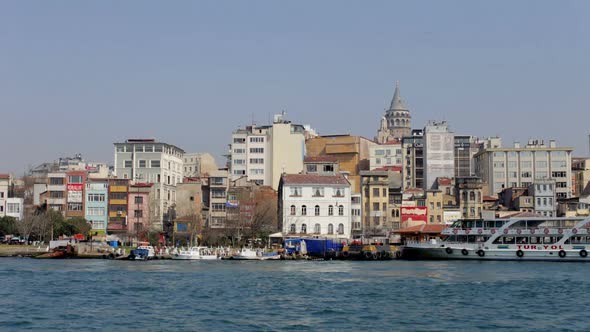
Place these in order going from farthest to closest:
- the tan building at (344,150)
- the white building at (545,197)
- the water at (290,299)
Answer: the tan building at (344,150) < the white building at (545,197) < the water at (290,299)

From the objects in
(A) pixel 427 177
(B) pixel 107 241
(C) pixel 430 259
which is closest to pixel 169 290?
(C) pixel 430 259

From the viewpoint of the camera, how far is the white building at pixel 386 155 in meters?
119

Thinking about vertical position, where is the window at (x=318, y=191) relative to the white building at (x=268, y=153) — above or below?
below

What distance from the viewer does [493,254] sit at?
70.9m

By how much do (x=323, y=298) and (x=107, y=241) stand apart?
4926cm

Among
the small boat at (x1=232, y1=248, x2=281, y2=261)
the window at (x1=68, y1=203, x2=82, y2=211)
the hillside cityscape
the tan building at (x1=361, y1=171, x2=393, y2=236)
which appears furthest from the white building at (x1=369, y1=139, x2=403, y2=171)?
the small boat at (x1=232, y1=248, x2=281, y2=261)

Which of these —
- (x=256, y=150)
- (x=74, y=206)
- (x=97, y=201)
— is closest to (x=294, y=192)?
(x=97, y=201)

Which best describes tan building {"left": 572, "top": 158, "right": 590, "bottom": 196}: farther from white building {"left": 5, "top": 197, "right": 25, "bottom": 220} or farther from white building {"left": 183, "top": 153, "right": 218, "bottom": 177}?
white building {"left": 5, "top": 197, "right": 25, "bottom": 220}

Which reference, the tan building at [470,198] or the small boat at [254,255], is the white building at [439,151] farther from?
the small boat at [254,255]

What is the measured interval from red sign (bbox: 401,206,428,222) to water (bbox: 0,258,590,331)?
118ft

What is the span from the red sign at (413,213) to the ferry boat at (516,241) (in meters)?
20.8

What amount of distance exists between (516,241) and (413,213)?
77.2 feet

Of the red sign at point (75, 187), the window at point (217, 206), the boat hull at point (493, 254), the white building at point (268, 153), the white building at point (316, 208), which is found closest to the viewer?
the boat hull at point (493, 254)

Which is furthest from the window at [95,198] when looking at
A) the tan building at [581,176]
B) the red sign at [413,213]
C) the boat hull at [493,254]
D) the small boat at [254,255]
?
the tan building at [581,176]
